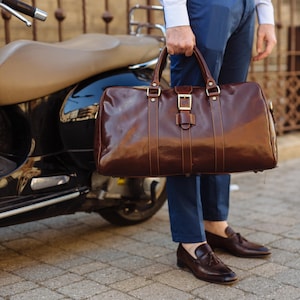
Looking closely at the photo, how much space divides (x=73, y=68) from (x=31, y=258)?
1.01 m

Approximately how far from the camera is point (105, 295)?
8.23 ft

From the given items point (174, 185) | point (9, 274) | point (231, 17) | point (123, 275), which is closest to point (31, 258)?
point (9, 274)

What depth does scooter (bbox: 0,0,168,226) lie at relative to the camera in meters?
2.67

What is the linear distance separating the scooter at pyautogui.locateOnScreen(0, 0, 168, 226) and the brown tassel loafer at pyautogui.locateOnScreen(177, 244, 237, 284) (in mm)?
612

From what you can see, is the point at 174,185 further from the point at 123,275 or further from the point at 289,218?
the point at 289,218

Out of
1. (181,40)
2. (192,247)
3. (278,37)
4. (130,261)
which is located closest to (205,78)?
(181,40)

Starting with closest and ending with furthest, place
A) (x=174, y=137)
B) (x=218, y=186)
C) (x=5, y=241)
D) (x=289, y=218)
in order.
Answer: (x=174, y=137), (x=218, y=186), (x=5, y=241), (x=289, y=218)

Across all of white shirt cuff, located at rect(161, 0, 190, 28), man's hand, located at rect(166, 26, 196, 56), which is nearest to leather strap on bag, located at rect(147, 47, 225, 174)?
man's hand, located at rect(166, 26, 196, 56)

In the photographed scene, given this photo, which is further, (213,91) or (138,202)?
(138,202)

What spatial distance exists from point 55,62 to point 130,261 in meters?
1.07

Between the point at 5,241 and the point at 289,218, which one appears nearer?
the point at 5,241

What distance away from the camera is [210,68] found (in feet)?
8.61

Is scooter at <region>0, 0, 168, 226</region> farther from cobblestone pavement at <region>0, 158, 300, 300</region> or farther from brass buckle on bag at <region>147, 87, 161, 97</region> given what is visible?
brass buckle on bag at <region>147, 87, 161, 97</region>

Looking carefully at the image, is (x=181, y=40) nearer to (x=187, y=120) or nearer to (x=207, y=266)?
(x=187, y=120)
